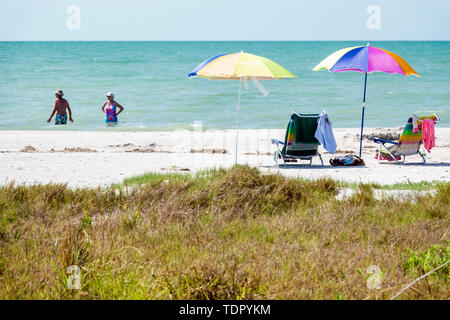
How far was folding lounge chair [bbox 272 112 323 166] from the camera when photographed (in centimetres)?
942

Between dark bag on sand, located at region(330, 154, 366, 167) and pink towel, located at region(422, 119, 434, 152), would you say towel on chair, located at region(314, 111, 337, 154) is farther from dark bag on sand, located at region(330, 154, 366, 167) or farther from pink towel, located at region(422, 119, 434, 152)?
pink towel, located at region(422, 119, 434, 152)

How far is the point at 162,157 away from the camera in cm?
1025

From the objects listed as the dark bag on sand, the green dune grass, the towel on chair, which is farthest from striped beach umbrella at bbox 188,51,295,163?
the green dune grass

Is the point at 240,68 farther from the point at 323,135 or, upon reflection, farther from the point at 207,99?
the point at 207,99

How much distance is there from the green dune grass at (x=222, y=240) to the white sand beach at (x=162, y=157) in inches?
39.3

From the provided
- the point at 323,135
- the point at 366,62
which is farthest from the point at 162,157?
the point at 366,62

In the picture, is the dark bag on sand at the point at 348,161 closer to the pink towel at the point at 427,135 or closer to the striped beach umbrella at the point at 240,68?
the pink towel at the point at 427,135

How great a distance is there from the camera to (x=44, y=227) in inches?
166

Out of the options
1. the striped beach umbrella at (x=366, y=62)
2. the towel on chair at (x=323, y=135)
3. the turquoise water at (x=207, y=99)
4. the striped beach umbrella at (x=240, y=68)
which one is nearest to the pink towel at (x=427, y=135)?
the striped beach umbrella at (x=366, y=62)

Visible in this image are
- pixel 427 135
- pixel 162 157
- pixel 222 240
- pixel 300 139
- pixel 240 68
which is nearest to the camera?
pixel 222 240

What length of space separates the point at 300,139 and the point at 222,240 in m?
5.95

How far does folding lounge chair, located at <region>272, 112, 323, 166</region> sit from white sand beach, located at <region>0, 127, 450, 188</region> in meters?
0.27

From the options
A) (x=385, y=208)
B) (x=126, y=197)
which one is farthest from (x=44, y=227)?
(x=385, y=208)
